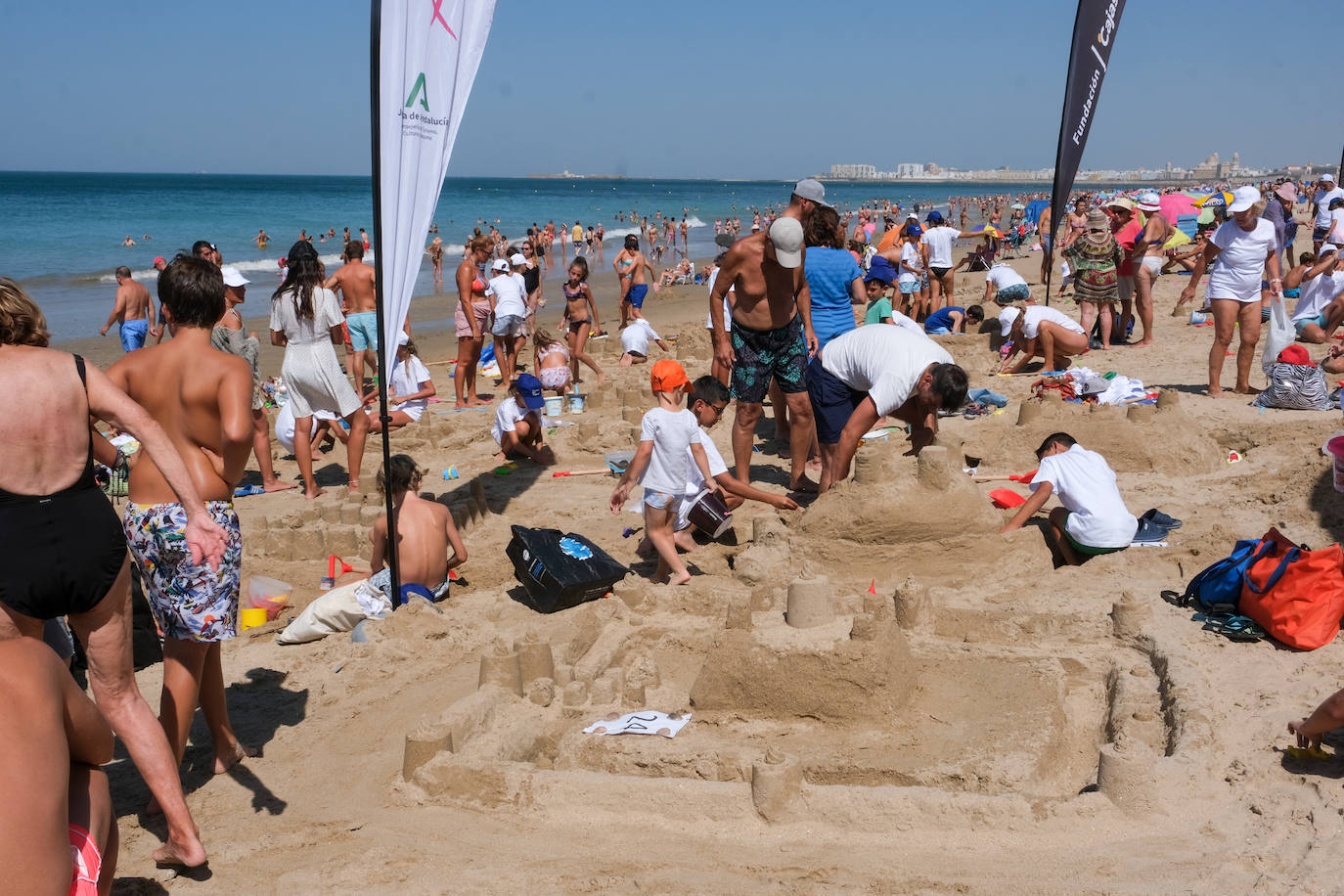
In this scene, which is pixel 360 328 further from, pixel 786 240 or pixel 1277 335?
pixel 1277 335

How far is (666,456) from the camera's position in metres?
5.32

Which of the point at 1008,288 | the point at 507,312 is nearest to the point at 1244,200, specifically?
the point at 1008,288

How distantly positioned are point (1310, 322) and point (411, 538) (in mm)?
8652

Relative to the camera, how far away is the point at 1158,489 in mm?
6305

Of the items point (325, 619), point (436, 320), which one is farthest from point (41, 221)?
point (325, 619)

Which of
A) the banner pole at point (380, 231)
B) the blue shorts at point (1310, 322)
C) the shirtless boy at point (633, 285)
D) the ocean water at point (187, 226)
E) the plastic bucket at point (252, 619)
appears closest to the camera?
the banner pole at point (380, 231)

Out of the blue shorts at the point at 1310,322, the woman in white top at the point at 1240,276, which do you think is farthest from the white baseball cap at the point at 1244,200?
the blue shorts at the point at 1310,322

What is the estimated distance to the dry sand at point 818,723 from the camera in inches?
120

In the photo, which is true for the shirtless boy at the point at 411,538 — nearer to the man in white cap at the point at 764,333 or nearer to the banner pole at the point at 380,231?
the banner pole at the point at 380,231

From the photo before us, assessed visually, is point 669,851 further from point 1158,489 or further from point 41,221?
point 41,221

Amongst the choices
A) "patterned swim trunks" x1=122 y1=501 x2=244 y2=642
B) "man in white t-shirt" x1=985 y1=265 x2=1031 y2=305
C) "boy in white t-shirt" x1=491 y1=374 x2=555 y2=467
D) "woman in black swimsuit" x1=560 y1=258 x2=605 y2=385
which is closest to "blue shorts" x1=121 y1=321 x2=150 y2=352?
"woman in black swimsuit" x1=560 y1=258 x2=605 y2=385

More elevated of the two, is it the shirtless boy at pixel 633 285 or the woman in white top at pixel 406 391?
the shirtless boy at pixel 633 285

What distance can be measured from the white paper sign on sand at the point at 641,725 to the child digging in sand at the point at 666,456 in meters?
1.26

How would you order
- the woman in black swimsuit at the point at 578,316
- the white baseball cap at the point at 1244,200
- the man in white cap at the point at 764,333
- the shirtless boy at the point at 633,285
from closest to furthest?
the man in white cap at the point at 764,333 < the white baseball cap at the point at 1244,200 < the woman in black swimsuit at the point at 578,316 < the shirtless boy at the point at 633,285
